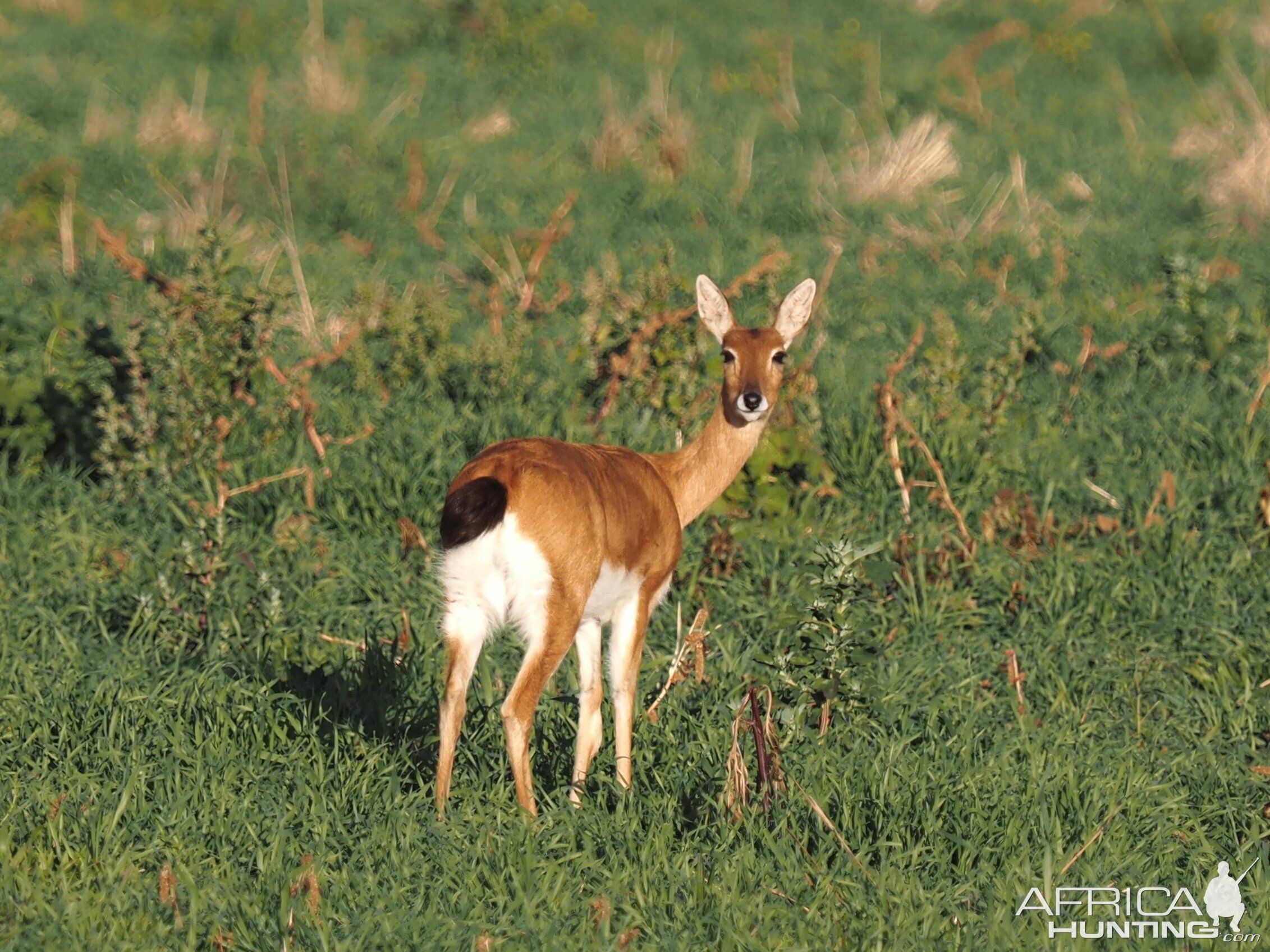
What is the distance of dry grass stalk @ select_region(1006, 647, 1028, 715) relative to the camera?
521 cm

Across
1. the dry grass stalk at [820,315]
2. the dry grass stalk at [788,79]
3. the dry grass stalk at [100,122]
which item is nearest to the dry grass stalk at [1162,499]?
the dry grass stalk at [820,315]

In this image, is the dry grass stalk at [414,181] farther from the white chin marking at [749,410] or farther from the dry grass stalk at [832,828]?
the dry grass stalk at [832,828]

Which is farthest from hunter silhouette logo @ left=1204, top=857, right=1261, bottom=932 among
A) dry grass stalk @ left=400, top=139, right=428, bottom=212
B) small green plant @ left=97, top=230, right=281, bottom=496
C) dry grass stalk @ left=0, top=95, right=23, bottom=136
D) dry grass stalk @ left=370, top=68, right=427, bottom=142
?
dry grass stalk @ left=0, top=95, right=23, bottom=136

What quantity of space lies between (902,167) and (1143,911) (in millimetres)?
7444

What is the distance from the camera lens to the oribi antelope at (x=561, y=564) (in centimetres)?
429

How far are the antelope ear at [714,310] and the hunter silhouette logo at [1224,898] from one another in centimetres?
231

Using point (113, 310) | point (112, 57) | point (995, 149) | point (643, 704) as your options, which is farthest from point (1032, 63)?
point (643, 704)

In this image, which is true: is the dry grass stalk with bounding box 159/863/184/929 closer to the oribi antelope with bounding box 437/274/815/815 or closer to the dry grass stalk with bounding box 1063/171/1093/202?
the oribi antelope with bounding box 437/274/815/815

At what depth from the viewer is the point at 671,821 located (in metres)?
4.18

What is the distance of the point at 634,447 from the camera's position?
271 inches

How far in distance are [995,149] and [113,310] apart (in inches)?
239

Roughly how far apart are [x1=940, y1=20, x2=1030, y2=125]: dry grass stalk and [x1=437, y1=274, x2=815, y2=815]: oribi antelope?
756 centimetres

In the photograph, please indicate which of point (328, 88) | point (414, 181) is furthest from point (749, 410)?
point (328, 88)

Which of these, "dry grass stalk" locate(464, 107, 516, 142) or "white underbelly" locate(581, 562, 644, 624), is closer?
"white underbelly" locate(581, 562, 644, 624)
